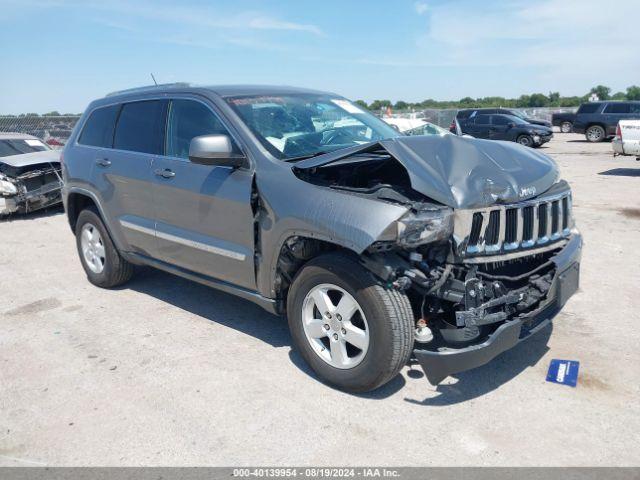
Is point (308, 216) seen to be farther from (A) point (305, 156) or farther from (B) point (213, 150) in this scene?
(B) point (213, 150)

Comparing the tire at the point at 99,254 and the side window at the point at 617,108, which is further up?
the side window at the point at 617,108

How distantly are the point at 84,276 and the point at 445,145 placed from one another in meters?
4.53

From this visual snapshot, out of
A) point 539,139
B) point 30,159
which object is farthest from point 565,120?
point 30,159

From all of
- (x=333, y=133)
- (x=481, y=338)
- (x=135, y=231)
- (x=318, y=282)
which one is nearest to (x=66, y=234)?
(x=135, y=231)

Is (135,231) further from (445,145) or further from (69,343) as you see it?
(445,145)

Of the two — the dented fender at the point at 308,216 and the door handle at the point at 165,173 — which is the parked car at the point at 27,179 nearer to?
the door handle at the point at 165,173

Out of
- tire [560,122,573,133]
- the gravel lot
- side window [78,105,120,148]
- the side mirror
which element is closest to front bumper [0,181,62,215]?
side window [78,105,120,148]

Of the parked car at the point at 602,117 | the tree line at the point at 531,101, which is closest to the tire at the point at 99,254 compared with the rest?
the parked car at the point at 602,117

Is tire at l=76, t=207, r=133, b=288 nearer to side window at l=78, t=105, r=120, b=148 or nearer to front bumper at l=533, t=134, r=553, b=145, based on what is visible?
side window at l=78, t=105, r=120, b=148

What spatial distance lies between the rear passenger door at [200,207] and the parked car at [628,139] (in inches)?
491

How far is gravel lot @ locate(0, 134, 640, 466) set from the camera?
3025 mm

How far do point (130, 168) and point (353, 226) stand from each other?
2.56 metres

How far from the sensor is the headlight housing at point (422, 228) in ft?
10.0

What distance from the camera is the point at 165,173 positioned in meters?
4.48
